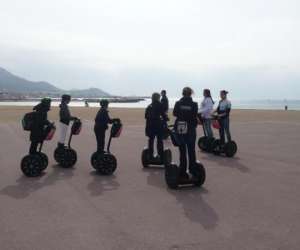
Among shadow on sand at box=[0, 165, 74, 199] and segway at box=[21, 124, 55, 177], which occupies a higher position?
segway at box=[21, 124, 55, 177]

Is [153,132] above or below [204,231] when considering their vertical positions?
above

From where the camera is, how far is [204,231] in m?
5.49

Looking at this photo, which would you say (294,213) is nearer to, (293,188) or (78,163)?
(293,188)

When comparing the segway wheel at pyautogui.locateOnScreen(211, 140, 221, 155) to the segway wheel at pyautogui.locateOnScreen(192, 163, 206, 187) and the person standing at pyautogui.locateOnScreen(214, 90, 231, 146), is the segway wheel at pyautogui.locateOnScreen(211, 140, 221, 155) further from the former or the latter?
the segway wheel at pyautogui.locateOnScreen(192, 163, 206, 187)

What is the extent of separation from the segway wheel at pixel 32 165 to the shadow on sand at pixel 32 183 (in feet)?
0.44

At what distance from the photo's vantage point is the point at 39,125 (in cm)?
929

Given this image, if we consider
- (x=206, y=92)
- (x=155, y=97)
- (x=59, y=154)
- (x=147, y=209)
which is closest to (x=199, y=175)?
(x=147, y=209)

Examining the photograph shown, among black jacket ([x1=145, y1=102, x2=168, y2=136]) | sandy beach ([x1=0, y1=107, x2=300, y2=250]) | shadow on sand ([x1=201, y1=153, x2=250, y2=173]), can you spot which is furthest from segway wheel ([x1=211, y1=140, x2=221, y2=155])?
black jacket ([x1=145, y1=102, x2=168, y2=136])

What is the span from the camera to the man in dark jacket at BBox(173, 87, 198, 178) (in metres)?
8.05

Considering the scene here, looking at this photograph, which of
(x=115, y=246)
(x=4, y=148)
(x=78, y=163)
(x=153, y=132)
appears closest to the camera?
(x=115, y=246)

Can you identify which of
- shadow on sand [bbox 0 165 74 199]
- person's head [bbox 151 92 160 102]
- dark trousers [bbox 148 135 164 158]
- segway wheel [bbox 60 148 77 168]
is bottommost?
shadow on sand [bbox 0 165 74 199]

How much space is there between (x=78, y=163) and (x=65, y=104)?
1683 mm

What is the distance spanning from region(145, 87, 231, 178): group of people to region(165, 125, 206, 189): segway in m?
0.07

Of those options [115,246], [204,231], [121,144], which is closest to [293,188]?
[204,231]
